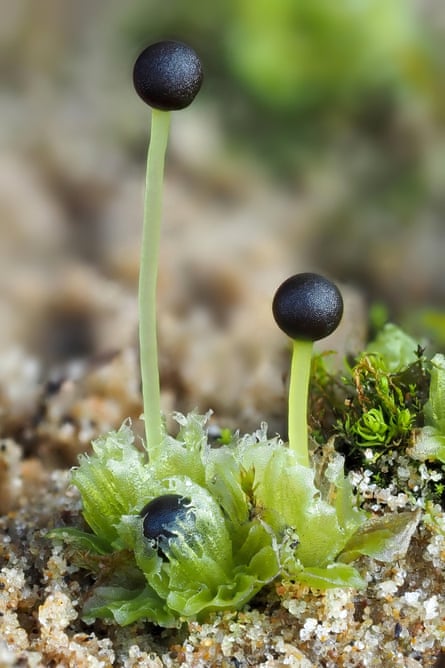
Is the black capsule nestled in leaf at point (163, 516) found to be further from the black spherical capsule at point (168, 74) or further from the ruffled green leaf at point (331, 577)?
the black spherical capsule at point (168, 74)

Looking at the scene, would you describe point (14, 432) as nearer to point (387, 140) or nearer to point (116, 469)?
point (116, 469)

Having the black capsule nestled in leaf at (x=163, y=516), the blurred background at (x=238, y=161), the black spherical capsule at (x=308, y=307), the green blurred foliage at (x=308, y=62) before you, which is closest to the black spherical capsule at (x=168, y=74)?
the black spherical capsule at (x=308, y=307)

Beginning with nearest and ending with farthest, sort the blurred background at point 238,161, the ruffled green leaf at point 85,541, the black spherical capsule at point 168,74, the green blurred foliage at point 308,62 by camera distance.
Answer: the black spherical capsule at point 168,74, the ruffled green leaf at point 85,541, the blurred background at point 238,161, the green blurred foliage at point 308,62

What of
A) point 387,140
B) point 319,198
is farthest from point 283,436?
point 387,140

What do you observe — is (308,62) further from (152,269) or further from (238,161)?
(152,269)

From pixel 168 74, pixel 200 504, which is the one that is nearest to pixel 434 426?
pixel 200 504

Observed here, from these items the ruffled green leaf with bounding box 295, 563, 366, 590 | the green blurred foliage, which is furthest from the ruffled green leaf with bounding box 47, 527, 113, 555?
the green blurred foliage

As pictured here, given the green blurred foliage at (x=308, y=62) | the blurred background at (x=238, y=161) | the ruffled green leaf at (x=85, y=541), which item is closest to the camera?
the ruffled green leaf at (x=85, y=541)
